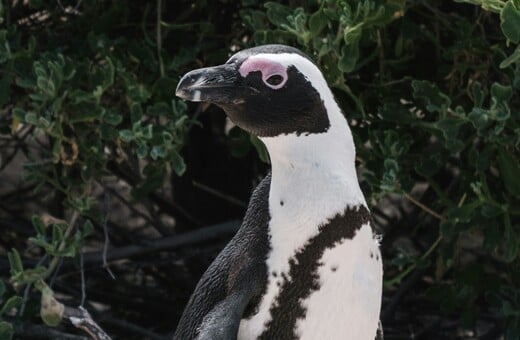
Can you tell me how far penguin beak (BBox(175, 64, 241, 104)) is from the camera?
120 centimetres

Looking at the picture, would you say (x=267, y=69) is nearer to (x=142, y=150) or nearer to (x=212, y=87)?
(x=212, y=87)

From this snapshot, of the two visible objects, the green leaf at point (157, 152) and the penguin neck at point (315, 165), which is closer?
the penguin neck at point (315, 165)

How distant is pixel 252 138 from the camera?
170 centimetres

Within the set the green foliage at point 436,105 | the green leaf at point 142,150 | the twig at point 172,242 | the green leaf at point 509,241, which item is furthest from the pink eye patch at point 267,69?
the twig at point 172,242

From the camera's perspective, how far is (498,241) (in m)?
1.77

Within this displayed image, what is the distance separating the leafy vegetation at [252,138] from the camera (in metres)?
1.69

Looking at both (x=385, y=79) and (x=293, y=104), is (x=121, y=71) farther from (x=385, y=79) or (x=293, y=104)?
(x=293, y=104)

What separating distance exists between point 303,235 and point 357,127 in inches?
26.8

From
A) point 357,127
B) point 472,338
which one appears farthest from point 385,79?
point 472,338

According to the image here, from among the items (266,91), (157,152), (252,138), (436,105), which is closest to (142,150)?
(157,152)

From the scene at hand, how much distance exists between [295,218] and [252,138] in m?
0.47

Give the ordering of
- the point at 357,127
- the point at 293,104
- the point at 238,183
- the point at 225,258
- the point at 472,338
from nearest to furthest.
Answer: the point at 293,104 < the point at 225,258 < the point at 357,127 < the point at 472,338 < the point at 238,183

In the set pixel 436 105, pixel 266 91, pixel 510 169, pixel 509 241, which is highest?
pixel 266 91

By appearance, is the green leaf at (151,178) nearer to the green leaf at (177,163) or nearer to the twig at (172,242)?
the green leaf at (177,163)
